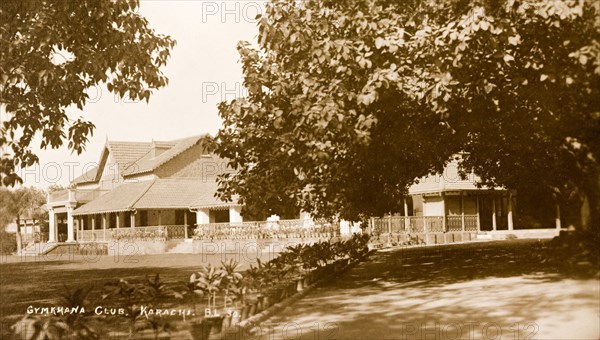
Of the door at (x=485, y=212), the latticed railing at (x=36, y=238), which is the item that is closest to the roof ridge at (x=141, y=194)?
the latticed railing at (x=36, y=238)

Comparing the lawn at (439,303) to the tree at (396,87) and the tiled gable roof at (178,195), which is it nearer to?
the tree at (396,87)

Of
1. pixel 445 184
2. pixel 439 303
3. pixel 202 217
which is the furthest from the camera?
pixel 202 217

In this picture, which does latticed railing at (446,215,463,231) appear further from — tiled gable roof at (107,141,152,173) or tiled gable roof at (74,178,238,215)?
tiled gable roof at (107,141,152,173)

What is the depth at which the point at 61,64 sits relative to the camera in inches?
455

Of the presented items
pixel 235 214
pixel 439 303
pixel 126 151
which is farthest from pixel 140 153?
pixel 439 303

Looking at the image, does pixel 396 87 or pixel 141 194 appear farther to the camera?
pixel 141 194

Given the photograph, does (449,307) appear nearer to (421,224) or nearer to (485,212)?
(421,224)

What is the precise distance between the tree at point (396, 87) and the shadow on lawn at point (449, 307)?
2.64 metres

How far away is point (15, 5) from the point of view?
10.1 meters

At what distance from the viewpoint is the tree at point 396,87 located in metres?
11.3

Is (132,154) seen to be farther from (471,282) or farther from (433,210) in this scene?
(471,282)

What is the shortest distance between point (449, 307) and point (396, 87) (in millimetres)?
4062

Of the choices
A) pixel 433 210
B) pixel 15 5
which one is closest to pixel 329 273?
pixel 15 5

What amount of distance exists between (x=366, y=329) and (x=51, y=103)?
6710 millimetres
